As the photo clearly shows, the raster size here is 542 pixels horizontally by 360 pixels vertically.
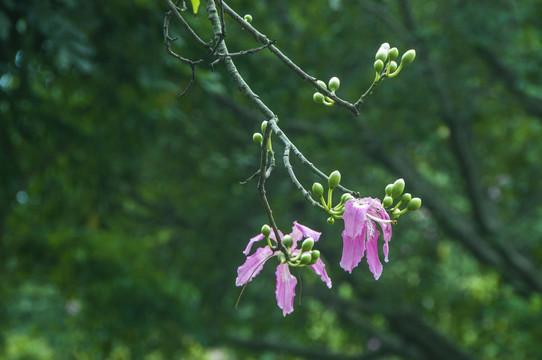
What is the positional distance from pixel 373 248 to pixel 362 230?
47 millimetres

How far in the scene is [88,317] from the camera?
15.5ft

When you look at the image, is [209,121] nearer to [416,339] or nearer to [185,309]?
[185,309]

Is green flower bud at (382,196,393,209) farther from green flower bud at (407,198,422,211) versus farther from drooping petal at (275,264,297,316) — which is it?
drooping petal at (275,264,297,316)

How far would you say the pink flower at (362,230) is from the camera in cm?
112

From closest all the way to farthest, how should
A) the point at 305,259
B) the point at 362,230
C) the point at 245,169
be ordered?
the point at 305,259
the point at 362,230
the point at 245,169

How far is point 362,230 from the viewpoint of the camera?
119cm

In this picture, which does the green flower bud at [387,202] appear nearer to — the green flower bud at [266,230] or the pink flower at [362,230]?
the pink flower at [362,230]

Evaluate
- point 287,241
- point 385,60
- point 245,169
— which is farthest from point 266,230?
point 245,169

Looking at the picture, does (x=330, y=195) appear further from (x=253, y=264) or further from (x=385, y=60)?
(x=385, y=60)

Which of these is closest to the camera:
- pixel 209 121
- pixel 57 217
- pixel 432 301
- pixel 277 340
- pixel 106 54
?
pixel 106 54

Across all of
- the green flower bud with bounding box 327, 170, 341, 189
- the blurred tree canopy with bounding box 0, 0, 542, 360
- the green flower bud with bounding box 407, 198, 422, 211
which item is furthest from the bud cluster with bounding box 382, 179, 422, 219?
the blurred tree canopy with bounding box 0, 0, 542, 360

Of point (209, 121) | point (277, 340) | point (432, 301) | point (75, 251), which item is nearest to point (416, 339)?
point (432, 301)

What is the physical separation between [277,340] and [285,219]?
8.55 ft

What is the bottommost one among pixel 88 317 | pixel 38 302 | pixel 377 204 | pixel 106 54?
pixel 377 204
